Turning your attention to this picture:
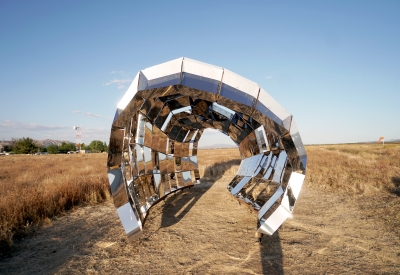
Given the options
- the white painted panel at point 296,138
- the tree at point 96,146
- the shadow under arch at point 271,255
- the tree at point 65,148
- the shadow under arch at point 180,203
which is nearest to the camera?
the shadow under arch at point 271,255

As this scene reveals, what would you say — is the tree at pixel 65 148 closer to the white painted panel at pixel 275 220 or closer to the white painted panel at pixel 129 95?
the white painted panel at pixel 129 95

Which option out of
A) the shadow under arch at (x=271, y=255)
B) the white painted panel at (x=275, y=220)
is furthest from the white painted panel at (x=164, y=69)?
the shadow under arch at (x=271, y=255)

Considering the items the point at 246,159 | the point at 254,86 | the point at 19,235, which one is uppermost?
the point at 254,86

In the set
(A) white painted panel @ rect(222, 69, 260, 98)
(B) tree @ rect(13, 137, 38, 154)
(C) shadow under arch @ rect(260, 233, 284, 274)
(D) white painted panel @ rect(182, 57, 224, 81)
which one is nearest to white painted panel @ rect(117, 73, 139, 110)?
(D) white painted panel @ rect(182, 57, 224, 81)

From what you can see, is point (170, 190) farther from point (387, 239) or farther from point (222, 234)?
point (387, 239)

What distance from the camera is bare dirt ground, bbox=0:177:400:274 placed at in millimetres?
4395

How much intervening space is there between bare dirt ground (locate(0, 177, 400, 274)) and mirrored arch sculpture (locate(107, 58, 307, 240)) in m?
0.54

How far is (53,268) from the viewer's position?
441 cm

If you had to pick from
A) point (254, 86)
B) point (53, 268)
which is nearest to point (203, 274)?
point (53, 268)

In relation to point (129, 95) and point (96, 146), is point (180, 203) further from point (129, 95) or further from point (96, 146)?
point (96, 146)

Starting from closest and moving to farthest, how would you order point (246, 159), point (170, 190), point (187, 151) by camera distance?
point (170, 190) → point (246, 159) → point (187, 151)

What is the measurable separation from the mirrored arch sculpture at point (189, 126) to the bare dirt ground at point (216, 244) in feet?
1.76

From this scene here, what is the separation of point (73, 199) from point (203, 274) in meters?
6.46

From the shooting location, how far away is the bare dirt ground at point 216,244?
439cm
